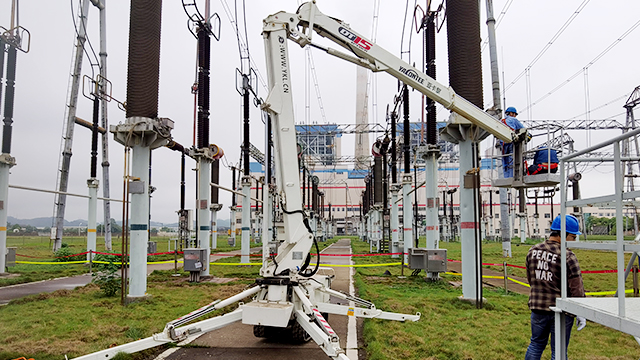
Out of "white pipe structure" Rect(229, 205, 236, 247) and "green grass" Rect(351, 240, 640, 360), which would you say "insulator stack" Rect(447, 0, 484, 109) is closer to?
"green grass" Rect(351, 240, 640, 360)

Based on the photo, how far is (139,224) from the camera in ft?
37.4

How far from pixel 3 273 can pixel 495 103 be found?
2158cm

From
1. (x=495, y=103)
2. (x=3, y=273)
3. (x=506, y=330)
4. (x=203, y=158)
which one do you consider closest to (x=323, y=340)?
(x=506, y=330)

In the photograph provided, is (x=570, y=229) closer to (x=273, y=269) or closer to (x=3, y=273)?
(x=273, y=269)

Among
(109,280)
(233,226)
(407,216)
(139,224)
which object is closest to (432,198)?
(407,216)

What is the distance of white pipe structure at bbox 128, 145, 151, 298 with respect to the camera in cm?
1118

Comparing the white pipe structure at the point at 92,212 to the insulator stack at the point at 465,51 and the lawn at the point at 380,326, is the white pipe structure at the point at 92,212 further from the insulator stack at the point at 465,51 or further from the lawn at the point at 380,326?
the insulator stack at the point at 465,51

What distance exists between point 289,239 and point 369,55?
3989mm

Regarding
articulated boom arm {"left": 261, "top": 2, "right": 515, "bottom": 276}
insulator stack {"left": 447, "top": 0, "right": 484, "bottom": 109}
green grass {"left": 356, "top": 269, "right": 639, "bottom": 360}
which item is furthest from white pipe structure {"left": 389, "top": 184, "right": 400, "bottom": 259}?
articulated boom arm {"left": 261, "top": 2, "right": 515, "bottom": 276}

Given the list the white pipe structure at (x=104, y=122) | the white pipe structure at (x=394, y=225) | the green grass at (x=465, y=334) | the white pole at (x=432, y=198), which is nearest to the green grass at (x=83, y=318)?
the green grass at (x=465, y=334)

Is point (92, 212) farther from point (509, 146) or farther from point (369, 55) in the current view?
point (509, 146)

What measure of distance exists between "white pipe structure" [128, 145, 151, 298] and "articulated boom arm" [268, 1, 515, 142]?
5.73 metres

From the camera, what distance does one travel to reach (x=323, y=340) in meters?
5.96

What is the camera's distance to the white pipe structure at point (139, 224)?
11.2 m
